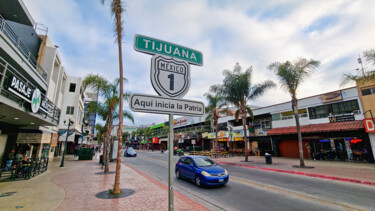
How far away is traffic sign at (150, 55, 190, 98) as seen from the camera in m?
2.62

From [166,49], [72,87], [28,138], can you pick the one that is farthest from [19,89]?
[72,87]

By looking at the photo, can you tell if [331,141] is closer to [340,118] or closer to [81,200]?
[340,118]

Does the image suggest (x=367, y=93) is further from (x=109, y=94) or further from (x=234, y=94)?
(x=109, y=94)

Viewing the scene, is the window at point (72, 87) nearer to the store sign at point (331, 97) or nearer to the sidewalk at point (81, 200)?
the sidewalk at point (81, 200)

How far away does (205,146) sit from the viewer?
1655 inches

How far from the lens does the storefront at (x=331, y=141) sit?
17391 millimetres

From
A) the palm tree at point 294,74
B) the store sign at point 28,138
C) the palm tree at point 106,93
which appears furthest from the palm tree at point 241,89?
the store sign at point 28,138

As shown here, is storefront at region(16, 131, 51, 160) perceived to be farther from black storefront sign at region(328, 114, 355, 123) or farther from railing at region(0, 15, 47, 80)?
black storefront sign at region(328, 114, 355, 123)

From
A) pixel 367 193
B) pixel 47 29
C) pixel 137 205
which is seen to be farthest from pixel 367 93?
pixel 47 29

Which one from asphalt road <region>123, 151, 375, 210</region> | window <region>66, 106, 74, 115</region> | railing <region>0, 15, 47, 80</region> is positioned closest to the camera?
asphalt road <region>123, 151, 375, 210</region>

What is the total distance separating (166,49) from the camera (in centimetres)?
298

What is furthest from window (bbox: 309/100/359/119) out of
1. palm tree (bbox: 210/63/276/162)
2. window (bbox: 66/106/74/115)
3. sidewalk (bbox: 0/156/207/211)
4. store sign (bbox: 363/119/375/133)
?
window (bbox: 66/106/74/115)

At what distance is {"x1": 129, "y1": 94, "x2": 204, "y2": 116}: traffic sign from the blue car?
6746mm

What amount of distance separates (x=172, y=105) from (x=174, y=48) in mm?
1095
